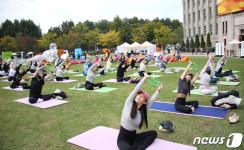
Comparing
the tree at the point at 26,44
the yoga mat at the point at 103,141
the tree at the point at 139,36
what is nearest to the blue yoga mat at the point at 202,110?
the yoga mat at the point at 103,141

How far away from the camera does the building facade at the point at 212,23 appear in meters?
28.1

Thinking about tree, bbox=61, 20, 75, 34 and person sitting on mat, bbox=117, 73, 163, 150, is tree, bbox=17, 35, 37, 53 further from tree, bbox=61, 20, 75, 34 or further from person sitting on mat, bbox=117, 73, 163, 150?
person sitting on mat, bbox=117, 73, 163, 150

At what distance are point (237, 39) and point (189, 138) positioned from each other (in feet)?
95.3

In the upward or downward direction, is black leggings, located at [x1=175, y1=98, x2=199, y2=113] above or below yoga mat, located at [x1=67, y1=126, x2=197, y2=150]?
above

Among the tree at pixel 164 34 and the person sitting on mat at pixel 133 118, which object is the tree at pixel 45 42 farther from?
the person sitting on mat at pixel 133 118

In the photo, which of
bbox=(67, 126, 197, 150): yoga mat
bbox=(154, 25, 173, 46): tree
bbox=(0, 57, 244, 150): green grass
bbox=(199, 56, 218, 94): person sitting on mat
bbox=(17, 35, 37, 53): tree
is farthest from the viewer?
bbox=(154, 25, 173, 46): tree

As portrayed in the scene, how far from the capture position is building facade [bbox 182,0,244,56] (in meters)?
28.1

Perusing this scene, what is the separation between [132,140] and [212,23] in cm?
4449

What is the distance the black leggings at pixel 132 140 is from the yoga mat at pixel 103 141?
140 millimetres

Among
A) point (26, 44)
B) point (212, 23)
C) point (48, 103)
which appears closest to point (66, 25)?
point (26, 44)

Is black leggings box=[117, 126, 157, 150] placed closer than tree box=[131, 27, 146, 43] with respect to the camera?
Yes

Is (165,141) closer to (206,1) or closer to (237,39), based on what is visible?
(237,39)

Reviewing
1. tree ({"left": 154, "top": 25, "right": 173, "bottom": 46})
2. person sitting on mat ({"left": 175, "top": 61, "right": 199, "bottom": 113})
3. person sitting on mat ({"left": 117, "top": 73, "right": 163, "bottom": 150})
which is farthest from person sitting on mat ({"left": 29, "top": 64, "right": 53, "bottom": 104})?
tree ({"left": 154, "top": 25, "right": 173, "bottom": 46})

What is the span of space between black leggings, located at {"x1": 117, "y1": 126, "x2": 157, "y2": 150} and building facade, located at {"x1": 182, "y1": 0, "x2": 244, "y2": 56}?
1085 inches
